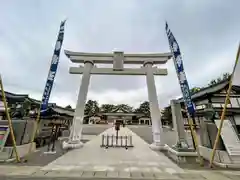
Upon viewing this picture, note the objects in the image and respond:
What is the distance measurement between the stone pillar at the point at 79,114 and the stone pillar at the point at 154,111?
146 inches

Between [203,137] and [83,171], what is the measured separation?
5.05 meters

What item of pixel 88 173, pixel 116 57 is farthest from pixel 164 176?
pixel 116 57

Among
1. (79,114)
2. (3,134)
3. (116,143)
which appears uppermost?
(79,114)

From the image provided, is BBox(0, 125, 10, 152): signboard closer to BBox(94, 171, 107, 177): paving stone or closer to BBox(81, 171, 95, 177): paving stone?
BBox(81, 171, 95, 177): paving stone

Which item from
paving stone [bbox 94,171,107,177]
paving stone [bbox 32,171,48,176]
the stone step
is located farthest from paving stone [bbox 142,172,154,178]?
the stone step

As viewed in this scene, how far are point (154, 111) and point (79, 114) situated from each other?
4409 millimetres

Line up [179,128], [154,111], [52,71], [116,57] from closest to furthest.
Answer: [179,128] < [52,71] < [154,111] < [116,57]

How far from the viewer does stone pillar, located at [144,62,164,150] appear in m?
7.57

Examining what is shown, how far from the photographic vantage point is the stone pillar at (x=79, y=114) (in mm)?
7340

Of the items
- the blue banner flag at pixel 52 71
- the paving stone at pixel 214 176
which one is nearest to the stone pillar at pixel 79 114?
the blue banner flag at pixel 52 71

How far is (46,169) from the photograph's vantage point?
4.04 m

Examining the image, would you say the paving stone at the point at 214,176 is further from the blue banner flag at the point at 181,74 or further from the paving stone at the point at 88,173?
the paving stone at the point at 88,173

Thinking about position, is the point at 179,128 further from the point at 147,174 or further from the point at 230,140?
the point at 147,174

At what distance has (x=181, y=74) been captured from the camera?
543 cm
